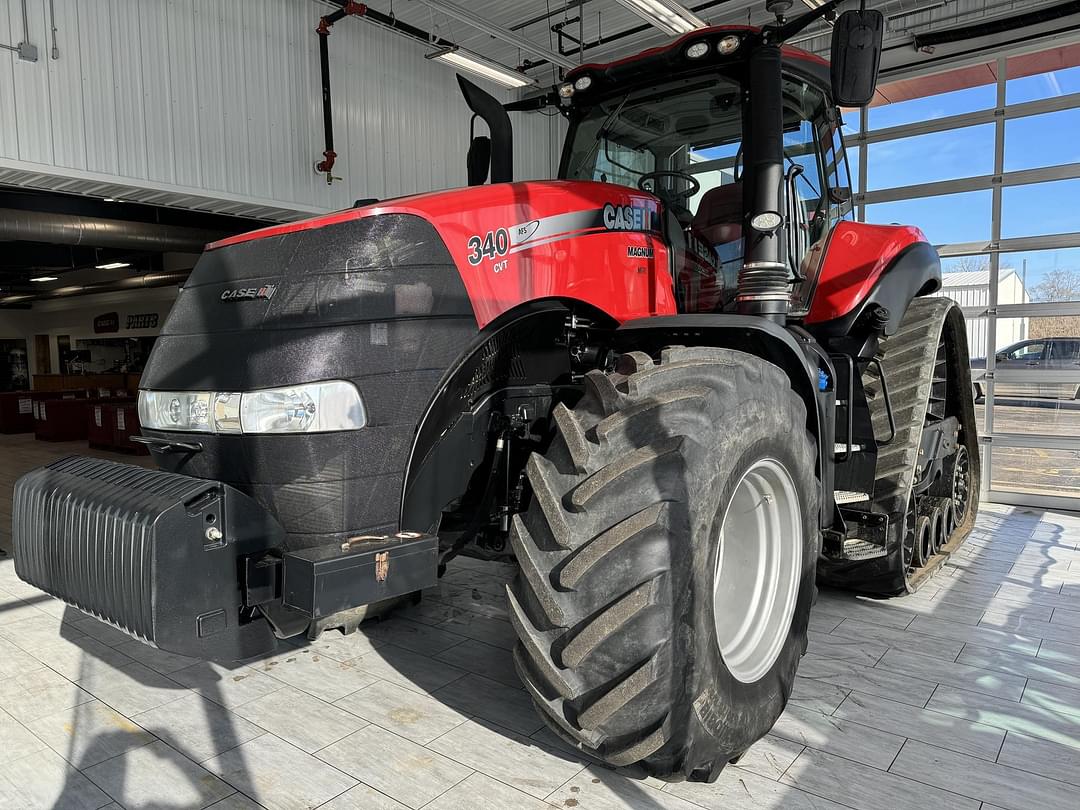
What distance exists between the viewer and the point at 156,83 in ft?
19.6

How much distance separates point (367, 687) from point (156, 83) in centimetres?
535

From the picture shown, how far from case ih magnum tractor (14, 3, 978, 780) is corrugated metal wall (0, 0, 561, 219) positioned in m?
4.11

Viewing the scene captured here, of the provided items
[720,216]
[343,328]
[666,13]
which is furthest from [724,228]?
[666,13]

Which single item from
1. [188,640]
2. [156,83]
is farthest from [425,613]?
[156,83]

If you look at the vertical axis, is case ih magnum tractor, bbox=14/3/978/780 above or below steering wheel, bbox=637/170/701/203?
below

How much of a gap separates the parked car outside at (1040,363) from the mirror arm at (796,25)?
5.07 m

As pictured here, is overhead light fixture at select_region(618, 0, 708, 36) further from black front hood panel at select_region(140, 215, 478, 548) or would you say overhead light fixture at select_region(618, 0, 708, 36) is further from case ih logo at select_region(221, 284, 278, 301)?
case ih logo at select_region(221, 284, 278, 301)

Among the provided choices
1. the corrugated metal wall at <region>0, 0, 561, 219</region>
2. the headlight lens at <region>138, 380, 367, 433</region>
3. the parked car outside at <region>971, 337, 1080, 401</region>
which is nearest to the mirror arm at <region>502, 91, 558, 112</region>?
the headlight lens at <region>138, 380, 367, 433</region>

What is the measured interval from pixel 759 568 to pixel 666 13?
480 cm

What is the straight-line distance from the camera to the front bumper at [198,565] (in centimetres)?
184

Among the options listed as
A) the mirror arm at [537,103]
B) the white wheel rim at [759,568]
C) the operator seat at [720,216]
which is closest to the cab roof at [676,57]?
the mirror arm at [537,103]

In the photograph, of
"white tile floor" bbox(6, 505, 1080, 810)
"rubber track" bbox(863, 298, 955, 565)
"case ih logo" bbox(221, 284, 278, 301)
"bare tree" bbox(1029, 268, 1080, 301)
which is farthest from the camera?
"bare tree" bbox(1029, 268, 1080, 301)

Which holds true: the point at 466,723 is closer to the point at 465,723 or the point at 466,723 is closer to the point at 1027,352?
the point at 465,723

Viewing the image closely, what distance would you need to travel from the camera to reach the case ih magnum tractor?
190 cm
